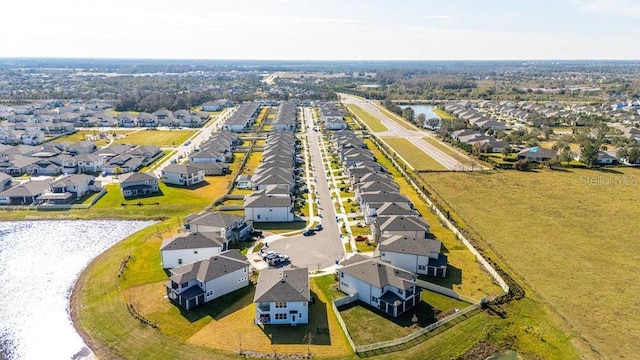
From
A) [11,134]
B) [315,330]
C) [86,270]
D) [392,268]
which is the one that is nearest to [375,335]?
[315,330]

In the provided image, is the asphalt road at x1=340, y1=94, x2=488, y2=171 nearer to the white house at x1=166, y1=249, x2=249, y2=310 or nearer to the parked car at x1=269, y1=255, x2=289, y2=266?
the parked car at x1=269, y1=255, x2=289, y2=266

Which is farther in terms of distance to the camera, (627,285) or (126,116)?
(126,116)

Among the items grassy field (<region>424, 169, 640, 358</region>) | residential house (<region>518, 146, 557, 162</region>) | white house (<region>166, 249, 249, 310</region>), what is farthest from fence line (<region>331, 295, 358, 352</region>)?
residential house (<region>518, 146, 557, 162</region>)

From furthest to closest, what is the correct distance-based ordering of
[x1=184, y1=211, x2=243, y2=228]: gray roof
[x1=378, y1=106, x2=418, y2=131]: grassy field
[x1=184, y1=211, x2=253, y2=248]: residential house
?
[x1=378, y1=106, x2=418, y2=131]: grassy field → [x1=184, y1=211, x2=243, y2=228]: gray roof → [x1=184, y1=211, x2=253, y2=248]: residential house

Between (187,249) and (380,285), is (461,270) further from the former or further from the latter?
(187,249)

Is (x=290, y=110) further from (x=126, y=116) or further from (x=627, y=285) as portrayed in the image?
(x=627, y=285)

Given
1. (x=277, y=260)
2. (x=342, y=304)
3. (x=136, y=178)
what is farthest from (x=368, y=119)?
(x=342, y=304)
